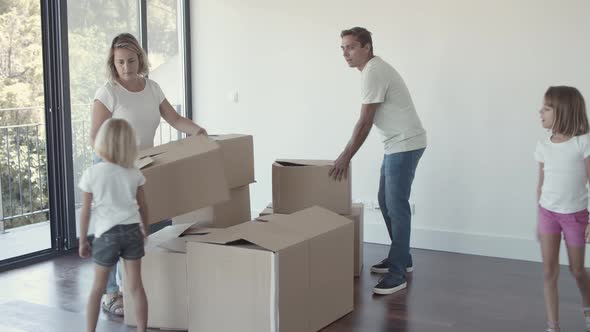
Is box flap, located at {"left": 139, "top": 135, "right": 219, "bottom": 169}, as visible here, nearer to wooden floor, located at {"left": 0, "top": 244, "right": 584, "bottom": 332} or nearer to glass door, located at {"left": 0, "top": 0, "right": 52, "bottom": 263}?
wooden floor, located at {"left": 0, "top": 244, "right": 584, "bottom": 332}

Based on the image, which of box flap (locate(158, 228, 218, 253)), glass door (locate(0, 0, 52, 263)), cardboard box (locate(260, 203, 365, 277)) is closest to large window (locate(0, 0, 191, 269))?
glass door (locate(0, 0, 52, 263))

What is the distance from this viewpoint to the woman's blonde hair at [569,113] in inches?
106

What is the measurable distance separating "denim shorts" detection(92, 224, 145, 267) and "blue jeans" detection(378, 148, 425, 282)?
1.42m

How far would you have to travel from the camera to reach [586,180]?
2.69 meters

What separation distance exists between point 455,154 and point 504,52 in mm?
686

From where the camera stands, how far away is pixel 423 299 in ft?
11.3

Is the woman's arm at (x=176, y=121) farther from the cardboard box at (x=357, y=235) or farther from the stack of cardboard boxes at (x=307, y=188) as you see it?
the cardboard box at (x=357, y=235)

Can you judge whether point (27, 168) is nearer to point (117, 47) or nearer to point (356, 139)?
point (117, 47)

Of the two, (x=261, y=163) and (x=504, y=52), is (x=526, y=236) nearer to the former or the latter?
(x=504, y=52)

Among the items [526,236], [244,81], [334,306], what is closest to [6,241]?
[244,81]

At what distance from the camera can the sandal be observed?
3252mm

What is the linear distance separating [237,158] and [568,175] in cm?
151

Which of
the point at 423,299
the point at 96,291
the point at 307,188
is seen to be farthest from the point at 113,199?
the point at 423,299

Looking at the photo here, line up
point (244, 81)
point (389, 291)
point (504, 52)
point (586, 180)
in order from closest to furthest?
point (586, 180), point (389, 291), point (504, 52), point (244, 81)
